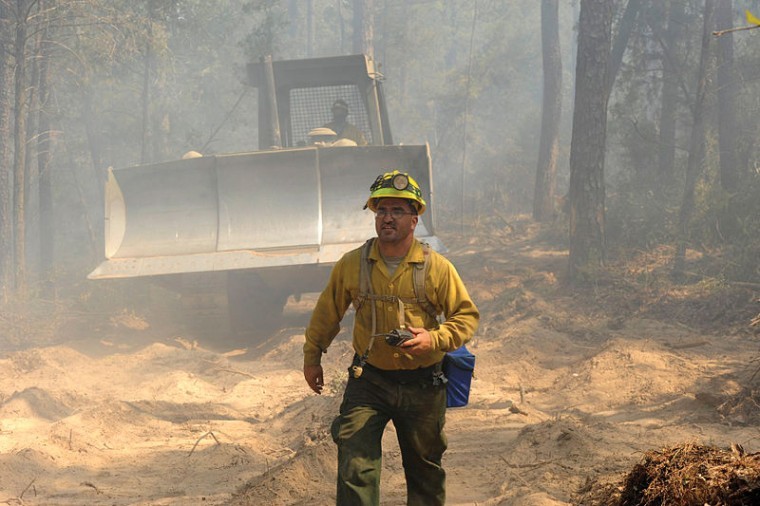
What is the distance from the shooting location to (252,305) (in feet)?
31.3

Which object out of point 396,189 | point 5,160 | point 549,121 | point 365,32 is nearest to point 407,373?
point 396,189

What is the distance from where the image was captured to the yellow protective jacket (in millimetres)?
3254

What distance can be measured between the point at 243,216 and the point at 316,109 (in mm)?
3177

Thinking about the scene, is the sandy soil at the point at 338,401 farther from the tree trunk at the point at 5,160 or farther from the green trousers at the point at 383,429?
the tree trunk at the point at 5,160

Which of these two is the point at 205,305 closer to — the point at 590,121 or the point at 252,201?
the point at 252,201

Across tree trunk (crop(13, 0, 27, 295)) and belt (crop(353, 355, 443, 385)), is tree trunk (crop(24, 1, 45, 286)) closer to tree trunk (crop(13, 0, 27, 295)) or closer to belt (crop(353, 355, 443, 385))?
tree trunk (crop(13, 0, 27, 295))

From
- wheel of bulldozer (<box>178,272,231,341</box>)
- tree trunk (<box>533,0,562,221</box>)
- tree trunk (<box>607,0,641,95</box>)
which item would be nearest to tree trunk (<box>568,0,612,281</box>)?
tree trunk (<box>607,0,641,95</box>)

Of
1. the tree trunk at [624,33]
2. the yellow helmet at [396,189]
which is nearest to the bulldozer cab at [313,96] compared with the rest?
the tree trunk at [624,33]

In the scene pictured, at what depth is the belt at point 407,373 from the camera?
10.8ft

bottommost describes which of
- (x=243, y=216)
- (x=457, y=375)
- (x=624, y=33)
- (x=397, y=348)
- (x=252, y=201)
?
(x=457, y=375)

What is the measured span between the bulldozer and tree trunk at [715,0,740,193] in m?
5.70

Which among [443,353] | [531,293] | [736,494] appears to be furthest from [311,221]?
[736,494]

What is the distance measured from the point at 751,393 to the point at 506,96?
1181 inches

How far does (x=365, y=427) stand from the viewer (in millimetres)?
3223
